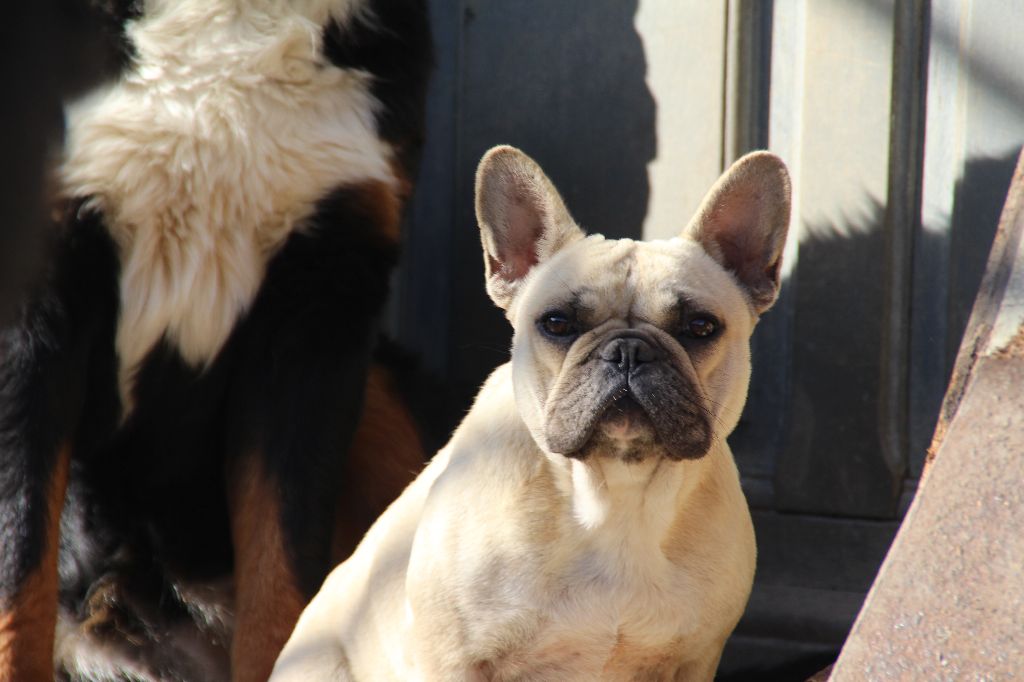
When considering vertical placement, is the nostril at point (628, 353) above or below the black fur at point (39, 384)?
above

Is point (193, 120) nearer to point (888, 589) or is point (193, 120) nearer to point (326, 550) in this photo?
point (326, 550)

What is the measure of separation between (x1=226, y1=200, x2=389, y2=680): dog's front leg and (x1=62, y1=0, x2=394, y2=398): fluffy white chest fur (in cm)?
8

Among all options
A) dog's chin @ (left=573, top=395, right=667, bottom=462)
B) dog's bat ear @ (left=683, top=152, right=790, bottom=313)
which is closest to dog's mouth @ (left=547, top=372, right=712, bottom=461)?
dog's chin @ (left=573, top=395, right=667, bottom=462)

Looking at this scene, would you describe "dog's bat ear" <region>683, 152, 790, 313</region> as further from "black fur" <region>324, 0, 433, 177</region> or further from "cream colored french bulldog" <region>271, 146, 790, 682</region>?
"black fur" <region>324, 0, 433, 177</region>

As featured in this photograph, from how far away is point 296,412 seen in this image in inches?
107

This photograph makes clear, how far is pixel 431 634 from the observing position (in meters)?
2.06

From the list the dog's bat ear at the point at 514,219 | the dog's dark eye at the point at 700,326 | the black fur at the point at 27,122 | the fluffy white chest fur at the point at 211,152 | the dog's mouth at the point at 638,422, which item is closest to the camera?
the black fur at the point at 27,122

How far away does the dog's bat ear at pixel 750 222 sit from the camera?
2240 millimetres

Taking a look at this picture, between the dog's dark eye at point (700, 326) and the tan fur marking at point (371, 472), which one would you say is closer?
the dog's dark eye at point (700, 326)

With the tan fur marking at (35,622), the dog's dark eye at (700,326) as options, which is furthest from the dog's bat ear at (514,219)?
the tan fur marking at (35,622)

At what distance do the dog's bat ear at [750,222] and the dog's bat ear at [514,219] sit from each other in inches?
10.7

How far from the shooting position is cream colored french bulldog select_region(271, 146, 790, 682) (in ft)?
6.73

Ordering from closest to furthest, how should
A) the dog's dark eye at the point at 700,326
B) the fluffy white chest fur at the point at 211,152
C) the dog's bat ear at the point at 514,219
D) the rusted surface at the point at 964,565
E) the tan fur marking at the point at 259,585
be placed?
the rusted surface at the point at 964,565, the dog's dark eye at the point at 700,326, the dog's bat ear at the point at 514,219, the fluffy white chest fur at the point at 211,152, the tan fur marking at the point at 259,585

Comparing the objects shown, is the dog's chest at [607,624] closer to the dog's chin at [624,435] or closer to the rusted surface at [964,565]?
the dog's chin at [624,435]
